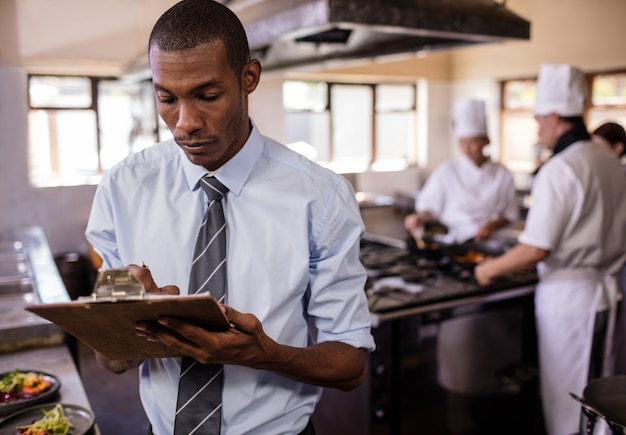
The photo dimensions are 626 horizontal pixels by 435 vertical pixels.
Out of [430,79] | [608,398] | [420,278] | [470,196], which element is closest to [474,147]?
[470,196]

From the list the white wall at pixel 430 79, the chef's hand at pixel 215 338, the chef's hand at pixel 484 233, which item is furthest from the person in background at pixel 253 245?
the white wall at pixel 430 79

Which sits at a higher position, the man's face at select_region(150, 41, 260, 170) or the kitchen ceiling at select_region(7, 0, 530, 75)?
the kitchen ceiling at select_region(7, 0, 530, 75)

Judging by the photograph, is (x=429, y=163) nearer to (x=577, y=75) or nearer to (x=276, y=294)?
(x=577, y=75)

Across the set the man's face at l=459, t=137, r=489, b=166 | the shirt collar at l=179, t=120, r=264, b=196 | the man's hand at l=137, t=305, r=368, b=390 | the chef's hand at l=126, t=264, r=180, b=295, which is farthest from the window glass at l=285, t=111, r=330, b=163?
the chef's hand at l=126, t=264, r=180, b=295

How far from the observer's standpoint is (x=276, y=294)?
1.23 m

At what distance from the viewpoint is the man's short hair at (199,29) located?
109cm

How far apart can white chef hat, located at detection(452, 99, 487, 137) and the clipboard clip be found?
12.1 ft

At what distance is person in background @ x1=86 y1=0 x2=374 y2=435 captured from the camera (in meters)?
1.21

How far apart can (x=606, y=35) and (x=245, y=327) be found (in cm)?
702

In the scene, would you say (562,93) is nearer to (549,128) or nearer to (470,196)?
(549,128)

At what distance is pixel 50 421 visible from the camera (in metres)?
1.53

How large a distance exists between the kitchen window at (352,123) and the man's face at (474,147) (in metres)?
3.19

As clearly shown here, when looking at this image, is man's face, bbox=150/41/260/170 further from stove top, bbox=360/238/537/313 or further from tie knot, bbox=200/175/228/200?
stove top, bbox=360/238/537/313

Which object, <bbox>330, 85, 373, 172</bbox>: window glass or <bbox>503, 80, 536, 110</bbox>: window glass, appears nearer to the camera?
<bbox>503, 80, 536, 110</bbox>: window glass
